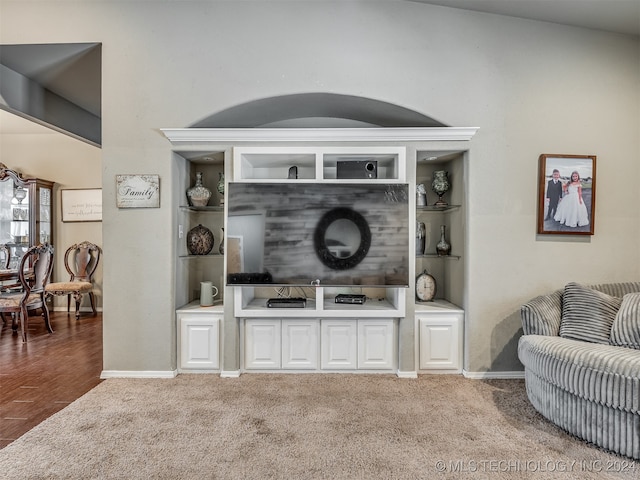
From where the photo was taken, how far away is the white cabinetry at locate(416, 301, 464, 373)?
3139mm

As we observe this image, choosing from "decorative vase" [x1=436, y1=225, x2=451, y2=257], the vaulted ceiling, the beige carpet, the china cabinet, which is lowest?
the beige carpet

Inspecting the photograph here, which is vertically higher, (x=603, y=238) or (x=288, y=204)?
(x=288, y=204)

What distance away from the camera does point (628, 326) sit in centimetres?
234

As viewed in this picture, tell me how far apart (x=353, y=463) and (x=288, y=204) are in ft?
6.44

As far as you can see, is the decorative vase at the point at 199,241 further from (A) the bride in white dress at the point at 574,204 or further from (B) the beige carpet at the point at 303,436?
(A) the bride in white dress at the point at 574,204

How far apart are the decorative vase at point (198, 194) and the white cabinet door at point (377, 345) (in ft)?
6.01

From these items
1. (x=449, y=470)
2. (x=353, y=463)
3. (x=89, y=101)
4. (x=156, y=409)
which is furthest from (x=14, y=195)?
(x=449, y=470)

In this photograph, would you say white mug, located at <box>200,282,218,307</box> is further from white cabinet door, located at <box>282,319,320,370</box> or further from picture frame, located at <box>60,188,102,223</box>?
picture frame, located at <box>60,188,102,223</box>

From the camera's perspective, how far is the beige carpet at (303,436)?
185 centimetres

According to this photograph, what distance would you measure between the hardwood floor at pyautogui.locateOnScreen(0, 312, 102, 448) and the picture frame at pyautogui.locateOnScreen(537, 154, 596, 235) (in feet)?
13.4

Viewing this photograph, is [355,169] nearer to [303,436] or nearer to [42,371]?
[303,436]

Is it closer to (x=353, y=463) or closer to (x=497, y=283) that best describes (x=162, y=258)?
(x=353, y=463)

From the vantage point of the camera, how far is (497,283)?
3094mm

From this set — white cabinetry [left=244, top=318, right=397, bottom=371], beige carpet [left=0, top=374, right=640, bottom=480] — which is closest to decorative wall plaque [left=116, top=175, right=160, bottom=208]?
white cabinetry [left=244, top=318, right=397, bottom=371]
